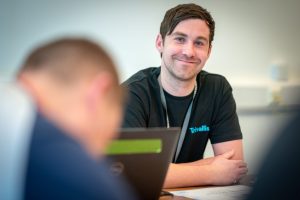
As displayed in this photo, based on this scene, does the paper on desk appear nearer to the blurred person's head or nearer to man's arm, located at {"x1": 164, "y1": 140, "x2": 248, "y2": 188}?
man's arm, located at {"x1": 164, "y1": 140, "x2": 248, "y2": 188}

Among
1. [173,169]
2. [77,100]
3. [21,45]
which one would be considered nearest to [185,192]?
[173,169]

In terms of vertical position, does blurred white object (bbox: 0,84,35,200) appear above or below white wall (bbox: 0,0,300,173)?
below

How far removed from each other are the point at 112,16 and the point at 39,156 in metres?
2.36

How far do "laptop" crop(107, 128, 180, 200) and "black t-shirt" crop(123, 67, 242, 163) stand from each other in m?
0.82

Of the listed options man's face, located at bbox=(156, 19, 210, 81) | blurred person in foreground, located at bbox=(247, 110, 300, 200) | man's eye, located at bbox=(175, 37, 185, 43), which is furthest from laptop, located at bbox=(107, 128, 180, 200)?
man's eye, located at bbox=(175, 37, 185, 43)

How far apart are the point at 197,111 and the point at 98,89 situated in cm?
156

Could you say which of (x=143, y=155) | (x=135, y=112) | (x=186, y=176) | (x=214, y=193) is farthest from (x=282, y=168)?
(x=135, y=112)

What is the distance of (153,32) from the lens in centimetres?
316

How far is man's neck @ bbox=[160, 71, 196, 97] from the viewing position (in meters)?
2.38

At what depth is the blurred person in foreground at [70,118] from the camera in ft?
2.50

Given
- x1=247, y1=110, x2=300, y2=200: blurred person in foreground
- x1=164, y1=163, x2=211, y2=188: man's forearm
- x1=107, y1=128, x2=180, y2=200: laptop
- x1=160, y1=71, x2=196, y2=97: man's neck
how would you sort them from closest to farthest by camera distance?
x1=247, y1=110, x2=300, y2=200: blurred person in foreground → x1=107, y1=128, x2=180, y2=200: laptop → x1=164, y1=163, x2=211, y2=188: man's forearm → x1=160, y1=71, x2=196, y2=97: man's neck

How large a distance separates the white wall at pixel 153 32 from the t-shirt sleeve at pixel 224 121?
0.37m

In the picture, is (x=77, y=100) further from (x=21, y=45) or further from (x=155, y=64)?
(x=155, y=64)

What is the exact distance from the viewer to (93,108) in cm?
83
